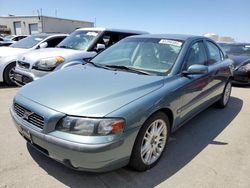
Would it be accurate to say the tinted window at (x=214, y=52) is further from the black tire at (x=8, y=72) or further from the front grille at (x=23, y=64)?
the black tire at (x=8, y=72)

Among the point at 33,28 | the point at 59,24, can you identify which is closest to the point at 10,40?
the point at 33,28

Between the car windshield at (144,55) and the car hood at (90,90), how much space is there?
1.04 ft

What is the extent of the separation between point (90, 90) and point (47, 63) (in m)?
3.41

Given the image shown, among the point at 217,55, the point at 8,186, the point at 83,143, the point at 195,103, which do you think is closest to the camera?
the point at 83,143

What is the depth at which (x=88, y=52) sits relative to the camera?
21.2ft

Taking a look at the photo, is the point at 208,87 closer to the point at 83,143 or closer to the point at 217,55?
the point at 217,55

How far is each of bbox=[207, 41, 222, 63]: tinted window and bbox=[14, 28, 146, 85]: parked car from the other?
280cm

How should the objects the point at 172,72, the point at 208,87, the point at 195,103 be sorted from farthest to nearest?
the point at 208,87, the point at 195,103, the point at 172,72

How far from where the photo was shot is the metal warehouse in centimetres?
3682

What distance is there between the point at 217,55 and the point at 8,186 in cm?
422

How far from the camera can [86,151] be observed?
7.40 ft

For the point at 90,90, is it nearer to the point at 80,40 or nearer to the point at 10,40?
the point at 80,40

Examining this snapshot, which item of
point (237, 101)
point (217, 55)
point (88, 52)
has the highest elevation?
point (217, 55)

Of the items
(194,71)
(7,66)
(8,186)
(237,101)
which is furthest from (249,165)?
(7,66)
